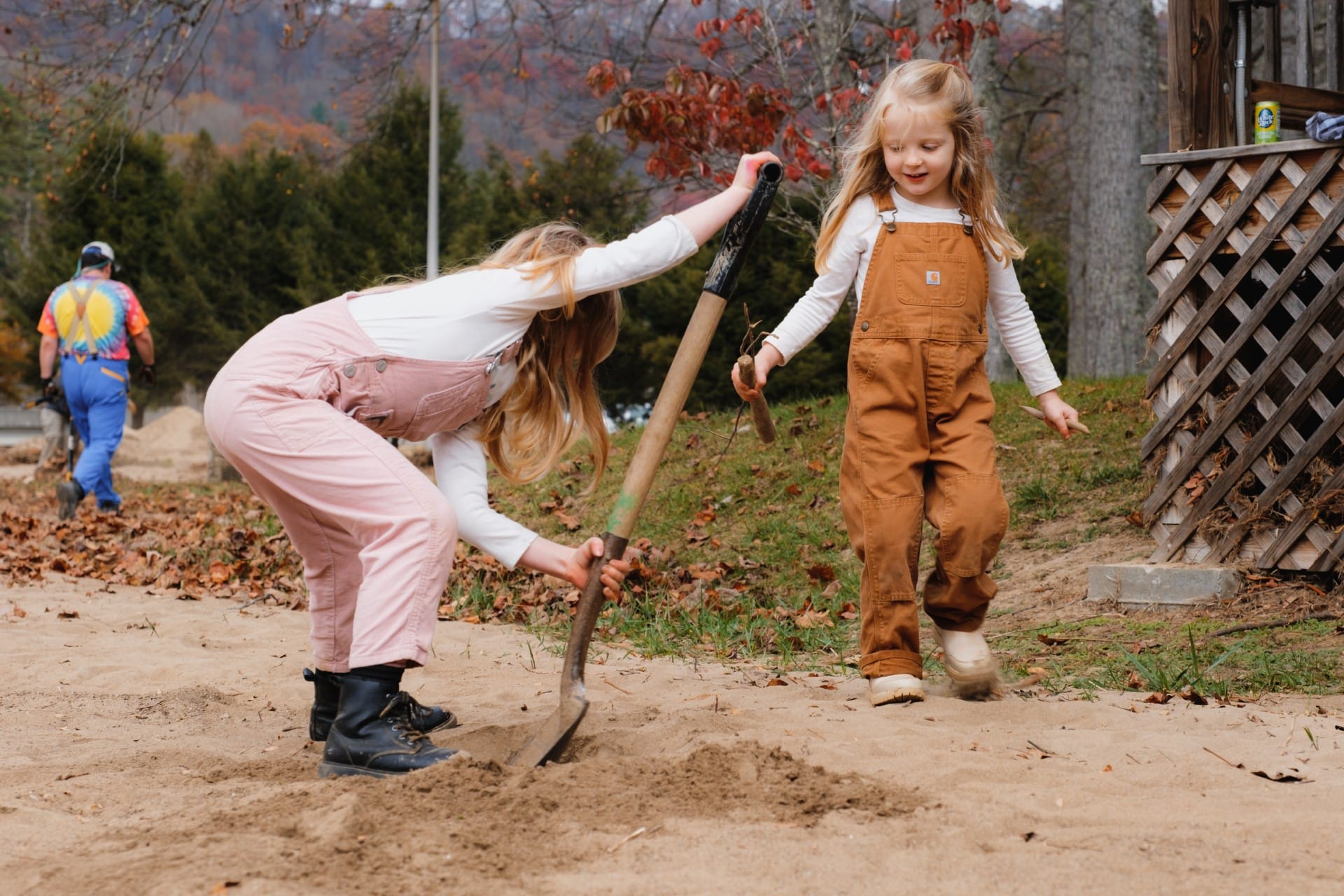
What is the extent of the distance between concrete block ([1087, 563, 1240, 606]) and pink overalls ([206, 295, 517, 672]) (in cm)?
330

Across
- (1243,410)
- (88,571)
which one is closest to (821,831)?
(1243,410)

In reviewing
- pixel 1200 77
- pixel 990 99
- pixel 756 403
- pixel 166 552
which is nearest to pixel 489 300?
pixel 756 403

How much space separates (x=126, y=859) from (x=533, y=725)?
1.33 m

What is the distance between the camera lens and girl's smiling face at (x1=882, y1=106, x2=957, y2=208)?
3510mm

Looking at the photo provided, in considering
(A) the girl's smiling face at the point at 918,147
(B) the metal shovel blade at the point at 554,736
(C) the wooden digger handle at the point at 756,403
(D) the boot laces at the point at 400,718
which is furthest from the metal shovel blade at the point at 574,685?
(A) the girl's smiling face at the point at 918,147

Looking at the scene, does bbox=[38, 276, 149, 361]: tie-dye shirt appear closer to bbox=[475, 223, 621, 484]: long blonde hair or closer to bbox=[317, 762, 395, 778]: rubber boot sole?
bbox=[475, 223, 621, 484]: long blonde hair

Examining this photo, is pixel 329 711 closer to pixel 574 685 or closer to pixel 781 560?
pixel 574 685

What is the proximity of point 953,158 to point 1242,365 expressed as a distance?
9.14ft

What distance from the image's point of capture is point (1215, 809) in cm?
254

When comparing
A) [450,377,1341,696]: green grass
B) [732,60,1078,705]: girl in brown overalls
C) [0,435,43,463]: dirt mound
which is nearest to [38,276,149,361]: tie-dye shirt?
[450,377,1341,696]: green grass

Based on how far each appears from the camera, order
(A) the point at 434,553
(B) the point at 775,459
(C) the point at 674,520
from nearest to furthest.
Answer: (A) the point at 434,553 → (C) the point at 674,520 → (B) the point at 775,459

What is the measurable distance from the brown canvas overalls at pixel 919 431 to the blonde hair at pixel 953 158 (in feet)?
0.22

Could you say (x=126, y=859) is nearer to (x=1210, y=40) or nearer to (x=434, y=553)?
(x=434, y=553)

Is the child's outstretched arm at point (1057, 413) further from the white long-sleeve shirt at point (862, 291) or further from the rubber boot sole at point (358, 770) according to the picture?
the rubber boot sole at point (358, 770)
